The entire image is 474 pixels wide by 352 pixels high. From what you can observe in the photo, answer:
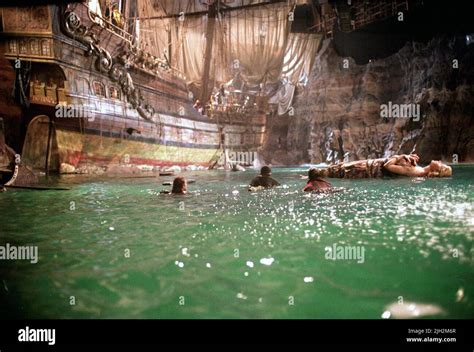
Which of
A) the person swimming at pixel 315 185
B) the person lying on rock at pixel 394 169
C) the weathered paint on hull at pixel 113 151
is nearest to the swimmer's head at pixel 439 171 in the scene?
the person lying on rock at pixel 394 169

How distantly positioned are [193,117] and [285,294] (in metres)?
22.2

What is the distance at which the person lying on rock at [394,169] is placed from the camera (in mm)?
11438

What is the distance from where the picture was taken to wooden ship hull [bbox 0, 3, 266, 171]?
43.8ft

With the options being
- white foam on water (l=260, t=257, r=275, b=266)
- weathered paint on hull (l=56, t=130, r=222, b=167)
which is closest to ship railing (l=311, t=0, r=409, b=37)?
weathered paint on hull (l=56, t=130, r=222, b=167)

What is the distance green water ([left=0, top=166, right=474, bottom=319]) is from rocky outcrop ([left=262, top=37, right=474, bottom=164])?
19.9m

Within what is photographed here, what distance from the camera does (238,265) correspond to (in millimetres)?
3062

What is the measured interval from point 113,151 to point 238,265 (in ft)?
51.8

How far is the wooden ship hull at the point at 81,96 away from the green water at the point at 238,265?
1089cm

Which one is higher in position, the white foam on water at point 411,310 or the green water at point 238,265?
the green water at point 238,265

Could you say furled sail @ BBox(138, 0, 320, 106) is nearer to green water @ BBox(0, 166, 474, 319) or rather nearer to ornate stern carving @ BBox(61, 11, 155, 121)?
ornate stern carving @ BBox(61, 11, 155, 121)

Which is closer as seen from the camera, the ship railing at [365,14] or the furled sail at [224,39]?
the ship railing at [365,14]

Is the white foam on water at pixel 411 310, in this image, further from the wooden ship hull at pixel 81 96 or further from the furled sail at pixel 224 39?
the furled sail at pixel 224 39

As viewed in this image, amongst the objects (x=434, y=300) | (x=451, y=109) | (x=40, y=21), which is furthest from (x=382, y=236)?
(x=451, y=109)
